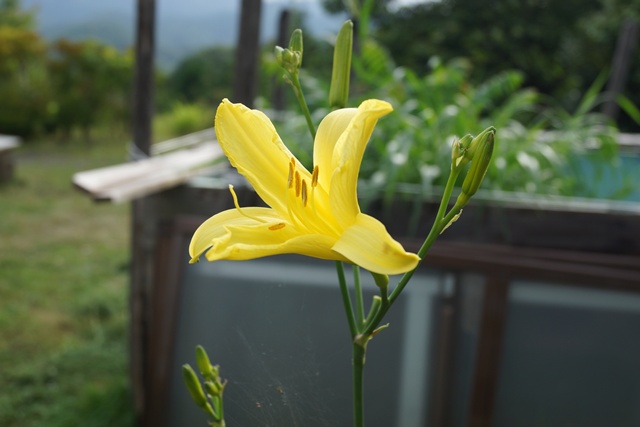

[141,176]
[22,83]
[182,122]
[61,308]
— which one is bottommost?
[61,308]

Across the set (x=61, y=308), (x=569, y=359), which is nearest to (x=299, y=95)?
(x=569, y=359)

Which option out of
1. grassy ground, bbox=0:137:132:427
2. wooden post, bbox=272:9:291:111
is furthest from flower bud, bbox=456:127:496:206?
wooden post, bbox=272:9:291:111

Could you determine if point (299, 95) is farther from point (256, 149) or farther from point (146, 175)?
point (146, 175)

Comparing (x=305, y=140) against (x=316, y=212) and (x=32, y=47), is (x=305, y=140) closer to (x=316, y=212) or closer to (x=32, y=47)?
(x=316, y=212)

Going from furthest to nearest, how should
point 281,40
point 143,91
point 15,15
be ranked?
point 15,15, point 281,40, point 143,91

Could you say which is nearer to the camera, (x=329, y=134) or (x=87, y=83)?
(x=329, y=134)

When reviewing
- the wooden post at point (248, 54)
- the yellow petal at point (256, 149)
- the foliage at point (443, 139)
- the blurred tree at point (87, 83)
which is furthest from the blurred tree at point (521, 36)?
the yellow petal at point (256, 149)

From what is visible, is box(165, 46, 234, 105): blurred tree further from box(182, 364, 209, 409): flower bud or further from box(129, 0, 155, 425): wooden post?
box(182, 364, 209, 409): flower bud
